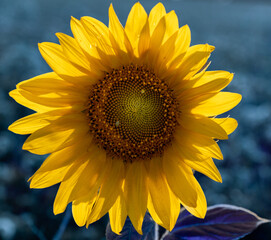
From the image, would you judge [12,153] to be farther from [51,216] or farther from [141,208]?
[141,208]

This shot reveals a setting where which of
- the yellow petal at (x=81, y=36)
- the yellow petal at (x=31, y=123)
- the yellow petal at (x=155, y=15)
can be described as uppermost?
the yellow petal at (x=155, y=15)

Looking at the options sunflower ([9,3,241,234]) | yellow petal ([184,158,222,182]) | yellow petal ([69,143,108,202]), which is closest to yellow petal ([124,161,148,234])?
sunflower ([9,3,241,234])

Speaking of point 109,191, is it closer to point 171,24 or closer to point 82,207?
point 82,207

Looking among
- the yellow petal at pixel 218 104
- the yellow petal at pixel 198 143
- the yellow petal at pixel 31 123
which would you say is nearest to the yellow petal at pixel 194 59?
the yellow petal at pixel 218 104

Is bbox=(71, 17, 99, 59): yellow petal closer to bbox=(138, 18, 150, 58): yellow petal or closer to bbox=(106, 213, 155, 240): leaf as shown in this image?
bbox=(138, 18, 150, 58): yellow petal

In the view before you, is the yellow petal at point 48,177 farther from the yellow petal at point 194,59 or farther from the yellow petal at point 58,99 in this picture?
the yellow petal at point 194,59

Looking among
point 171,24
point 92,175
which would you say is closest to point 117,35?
point 171,24

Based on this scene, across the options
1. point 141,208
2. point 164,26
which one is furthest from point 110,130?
point 164,26
